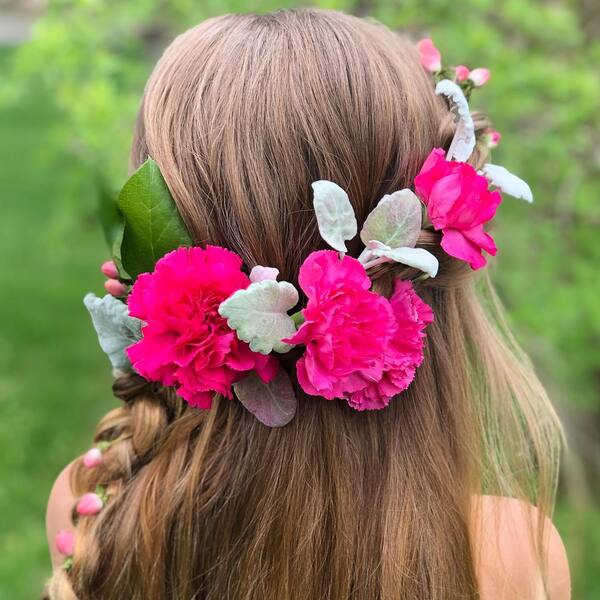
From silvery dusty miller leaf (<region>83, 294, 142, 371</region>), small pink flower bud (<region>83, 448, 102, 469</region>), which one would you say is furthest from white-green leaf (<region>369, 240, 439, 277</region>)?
small pink flower bud (<region>83, 448, 102, 469</region>)

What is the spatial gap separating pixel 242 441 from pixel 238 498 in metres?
0.10

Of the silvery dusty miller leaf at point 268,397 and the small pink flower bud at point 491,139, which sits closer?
the silvery dusty miller leaf at point 268,397

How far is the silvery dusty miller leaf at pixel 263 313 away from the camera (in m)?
1.06

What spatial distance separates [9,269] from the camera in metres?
5.74

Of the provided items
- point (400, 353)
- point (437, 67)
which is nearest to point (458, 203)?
point (400, 353)

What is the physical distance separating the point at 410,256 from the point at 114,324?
0.52 m

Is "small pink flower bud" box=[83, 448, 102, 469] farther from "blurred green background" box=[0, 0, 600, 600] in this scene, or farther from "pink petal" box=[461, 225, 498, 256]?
"blurred green background" box=[0, 0, 600, 600]

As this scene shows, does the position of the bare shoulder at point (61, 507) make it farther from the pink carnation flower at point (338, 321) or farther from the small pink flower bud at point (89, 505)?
the pink carnation flower at point (338, 321)

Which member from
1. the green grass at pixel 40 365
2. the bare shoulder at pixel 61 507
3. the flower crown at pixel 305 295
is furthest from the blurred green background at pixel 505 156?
the flower crown at pixel 305 295

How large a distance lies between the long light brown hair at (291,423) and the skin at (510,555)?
0.13 feet

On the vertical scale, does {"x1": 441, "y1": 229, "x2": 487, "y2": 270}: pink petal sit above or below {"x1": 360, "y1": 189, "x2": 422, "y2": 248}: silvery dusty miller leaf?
below

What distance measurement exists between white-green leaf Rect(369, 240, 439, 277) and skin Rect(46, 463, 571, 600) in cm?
51

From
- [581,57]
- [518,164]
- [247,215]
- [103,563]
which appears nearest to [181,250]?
[247,215]

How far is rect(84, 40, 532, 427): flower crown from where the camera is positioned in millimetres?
1079
